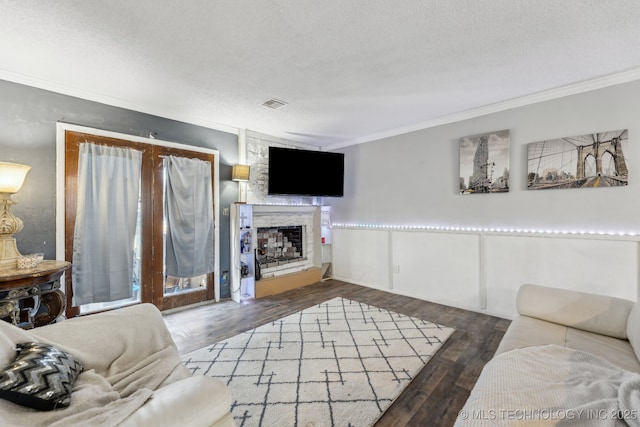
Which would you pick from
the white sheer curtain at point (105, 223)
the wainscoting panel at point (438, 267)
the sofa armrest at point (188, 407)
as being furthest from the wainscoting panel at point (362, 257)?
the sofa armrest at point (188, 407)

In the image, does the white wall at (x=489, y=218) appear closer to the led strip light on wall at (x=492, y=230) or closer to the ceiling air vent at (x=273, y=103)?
the led strip light on wall at (x=492, y=230)

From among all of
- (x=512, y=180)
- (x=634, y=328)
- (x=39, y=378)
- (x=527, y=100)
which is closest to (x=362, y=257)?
(x=512, y=180)

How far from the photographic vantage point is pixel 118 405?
3.37ft

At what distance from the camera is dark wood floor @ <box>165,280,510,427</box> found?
1709 mm

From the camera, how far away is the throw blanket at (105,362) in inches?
36.2

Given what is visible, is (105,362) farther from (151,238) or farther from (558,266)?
(558,266)

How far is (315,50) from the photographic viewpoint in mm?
2115

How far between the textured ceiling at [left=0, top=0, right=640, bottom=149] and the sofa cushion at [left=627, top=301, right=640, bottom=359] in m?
1.89

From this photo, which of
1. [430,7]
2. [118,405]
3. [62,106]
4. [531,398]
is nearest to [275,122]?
[62,106]

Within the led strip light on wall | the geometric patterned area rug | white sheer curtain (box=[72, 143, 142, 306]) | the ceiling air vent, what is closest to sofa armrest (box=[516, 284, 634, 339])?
the geometric patterned area rug

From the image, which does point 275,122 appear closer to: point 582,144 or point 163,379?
point 163,379

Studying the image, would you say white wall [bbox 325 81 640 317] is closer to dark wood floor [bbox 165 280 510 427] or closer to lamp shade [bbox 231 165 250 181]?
dark wood floor [bbox 165 280 510 427]

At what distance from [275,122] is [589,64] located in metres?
3.36

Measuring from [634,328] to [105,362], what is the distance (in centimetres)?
296
